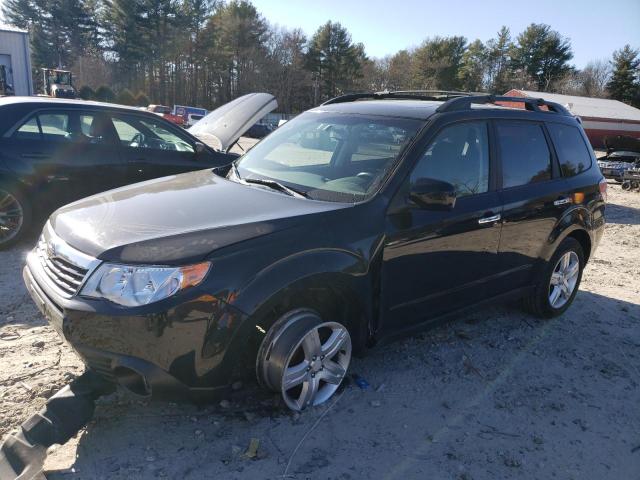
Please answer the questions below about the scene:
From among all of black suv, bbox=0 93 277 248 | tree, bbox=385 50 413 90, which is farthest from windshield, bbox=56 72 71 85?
tree, bbox=385 50 413 90

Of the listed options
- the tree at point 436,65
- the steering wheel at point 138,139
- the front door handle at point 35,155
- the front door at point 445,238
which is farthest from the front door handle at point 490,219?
the tree at point 436,65

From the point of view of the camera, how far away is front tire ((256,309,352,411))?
9.02 feet

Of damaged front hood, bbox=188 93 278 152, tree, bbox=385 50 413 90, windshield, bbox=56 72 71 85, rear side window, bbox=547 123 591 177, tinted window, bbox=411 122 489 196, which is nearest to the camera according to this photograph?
tinted window, bbox=411 122 489 196

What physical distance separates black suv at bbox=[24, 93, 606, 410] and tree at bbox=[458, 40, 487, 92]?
69.7m

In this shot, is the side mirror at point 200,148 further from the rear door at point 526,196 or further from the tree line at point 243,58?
the tree line at point 243,58

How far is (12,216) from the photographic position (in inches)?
226

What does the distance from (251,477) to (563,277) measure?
3597 mm

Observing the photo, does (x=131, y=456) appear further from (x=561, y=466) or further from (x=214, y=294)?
(x=561, y=466)

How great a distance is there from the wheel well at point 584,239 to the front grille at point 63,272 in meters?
4.15

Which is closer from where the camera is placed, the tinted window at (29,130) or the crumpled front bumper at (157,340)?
the crumpled front bumper at (157,340)

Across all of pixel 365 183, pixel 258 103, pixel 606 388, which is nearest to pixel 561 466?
pixel 606 388

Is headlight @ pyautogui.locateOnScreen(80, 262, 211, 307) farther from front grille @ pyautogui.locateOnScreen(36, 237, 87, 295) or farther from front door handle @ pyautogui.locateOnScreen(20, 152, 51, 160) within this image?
front door handle @ pyautogui.locateOnScreen(20, 152, 51, 160)

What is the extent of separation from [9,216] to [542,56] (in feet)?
248

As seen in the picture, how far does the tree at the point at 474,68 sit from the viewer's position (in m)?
69.4
